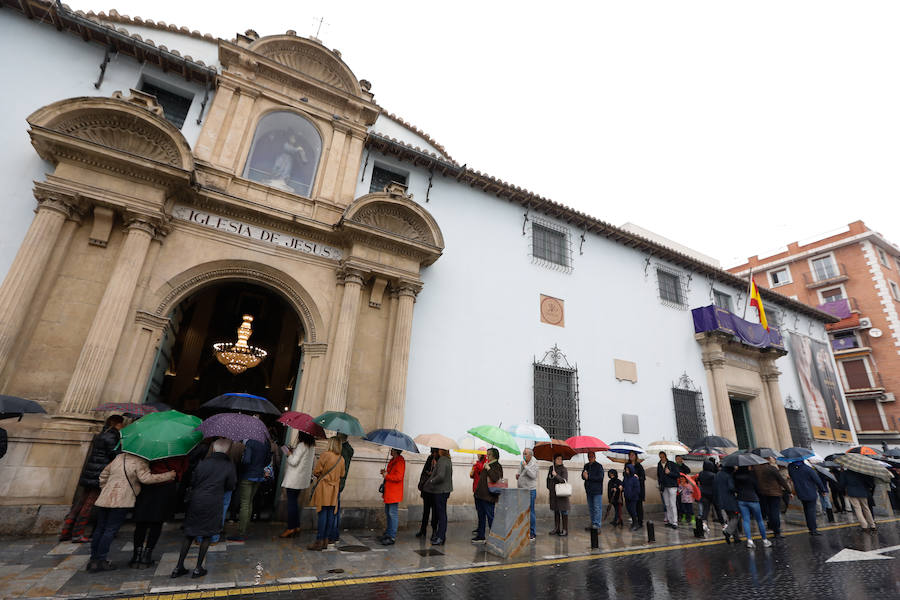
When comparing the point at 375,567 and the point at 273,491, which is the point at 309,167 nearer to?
the point at 273,491

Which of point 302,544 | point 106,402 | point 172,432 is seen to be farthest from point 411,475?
point 106,402

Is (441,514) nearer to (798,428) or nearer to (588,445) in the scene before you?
(588,445)

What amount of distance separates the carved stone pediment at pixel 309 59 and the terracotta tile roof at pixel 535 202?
182 centimetres

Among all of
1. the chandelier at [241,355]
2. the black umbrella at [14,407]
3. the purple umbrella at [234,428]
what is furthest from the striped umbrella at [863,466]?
the black umbrella at [14,407]

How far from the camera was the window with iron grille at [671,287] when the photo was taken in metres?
16.4

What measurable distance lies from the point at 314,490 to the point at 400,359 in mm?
3642

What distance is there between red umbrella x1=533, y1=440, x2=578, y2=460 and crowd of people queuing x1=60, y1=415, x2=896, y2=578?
23cm

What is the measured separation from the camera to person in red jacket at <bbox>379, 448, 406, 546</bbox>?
23.2 feet

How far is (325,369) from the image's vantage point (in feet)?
30.5

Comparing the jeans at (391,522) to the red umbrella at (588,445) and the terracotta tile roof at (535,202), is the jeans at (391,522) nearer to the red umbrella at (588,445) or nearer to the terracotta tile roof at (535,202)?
the red umbrella at (588,445)

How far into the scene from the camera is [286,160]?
10742 millimetres

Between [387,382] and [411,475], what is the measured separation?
218cm

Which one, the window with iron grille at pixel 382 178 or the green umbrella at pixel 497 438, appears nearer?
the green umbrella at pixel 497 438

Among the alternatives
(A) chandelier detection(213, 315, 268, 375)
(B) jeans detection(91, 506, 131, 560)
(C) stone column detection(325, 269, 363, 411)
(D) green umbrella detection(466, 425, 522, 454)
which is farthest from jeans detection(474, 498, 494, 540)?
(A) chandelier detection(213, 315, 268, 375)
